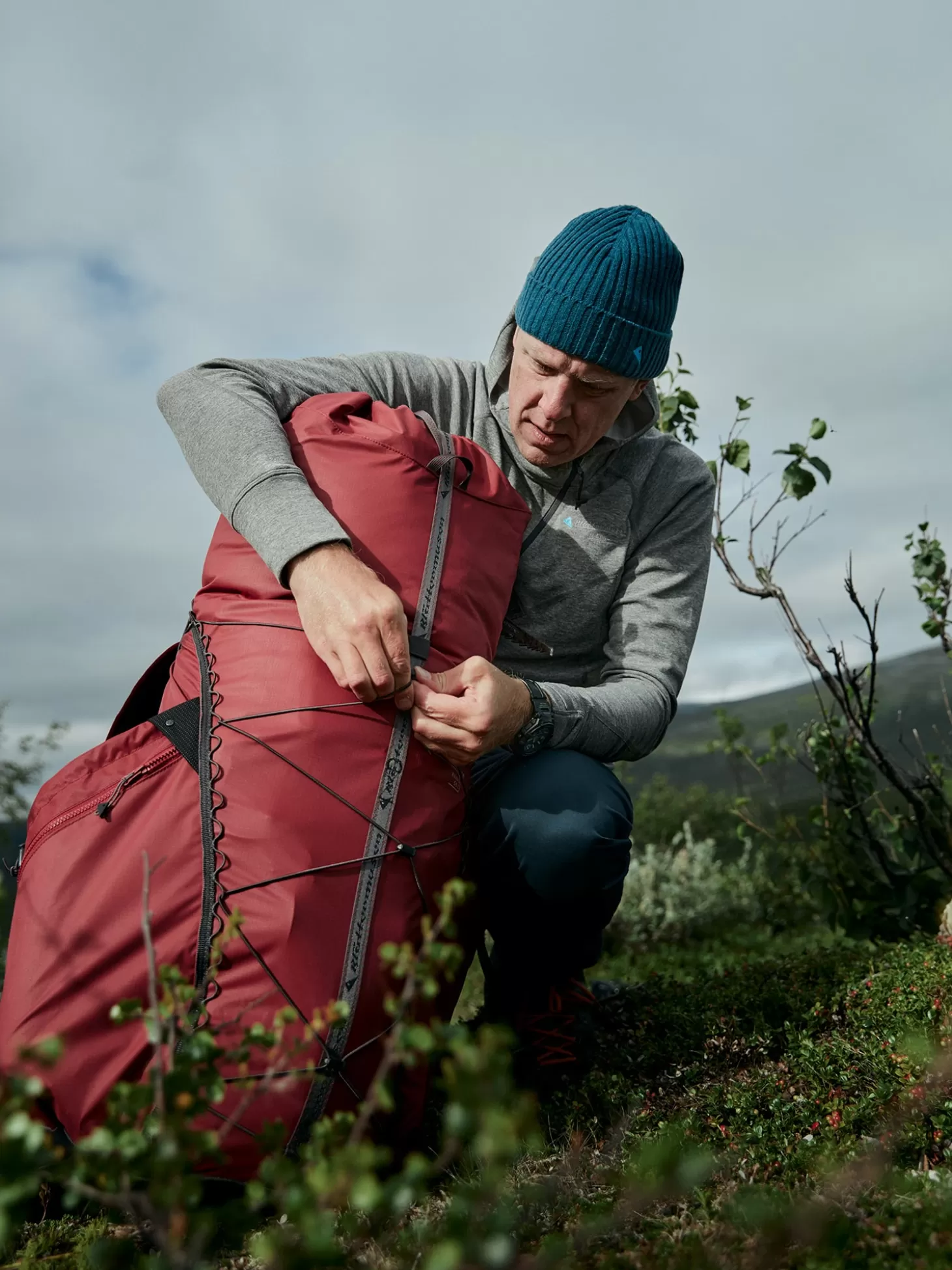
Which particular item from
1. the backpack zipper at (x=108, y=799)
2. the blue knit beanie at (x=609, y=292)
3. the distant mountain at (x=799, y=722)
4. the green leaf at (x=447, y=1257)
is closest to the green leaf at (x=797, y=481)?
the distant mountain at (x=799, y=722)

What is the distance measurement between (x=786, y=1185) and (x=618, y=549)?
1501 mm

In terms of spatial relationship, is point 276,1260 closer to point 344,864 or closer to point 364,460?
point 344,864

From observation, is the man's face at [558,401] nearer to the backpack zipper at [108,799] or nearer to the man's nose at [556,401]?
the man's nose at [556,401]

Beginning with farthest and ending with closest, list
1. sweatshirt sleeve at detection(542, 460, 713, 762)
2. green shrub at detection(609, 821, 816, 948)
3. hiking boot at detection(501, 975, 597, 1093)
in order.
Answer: green shrub at detection(609, 821, 816, 948)
hiking boot at detection(501, 975, 597, 1093)
sweatshirt sleeve at detection(542, 460, 713, 762)

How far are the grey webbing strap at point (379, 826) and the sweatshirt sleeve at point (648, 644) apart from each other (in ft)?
1.30

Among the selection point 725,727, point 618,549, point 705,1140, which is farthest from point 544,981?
point 725,727

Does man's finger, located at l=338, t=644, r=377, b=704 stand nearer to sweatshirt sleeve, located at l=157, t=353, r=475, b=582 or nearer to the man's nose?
sweatshirt sleeve, located at l=157, t=353, r=475, b=582

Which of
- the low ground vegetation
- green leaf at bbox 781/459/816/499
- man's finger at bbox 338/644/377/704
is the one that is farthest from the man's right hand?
green leaf at bbox 781/459/816/499

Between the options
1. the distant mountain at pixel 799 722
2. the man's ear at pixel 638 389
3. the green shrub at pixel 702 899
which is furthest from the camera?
the green shrub at pixel 702 899

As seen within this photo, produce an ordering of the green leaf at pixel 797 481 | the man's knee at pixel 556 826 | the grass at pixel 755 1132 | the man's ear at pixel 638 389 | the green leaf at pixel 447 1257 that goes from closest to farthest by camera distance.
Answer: the green leaf at pixel 447 1257, the grass at pixel 755 1132, the man's knee at pixel 556 826, the man's ear at pixel 638 389, the green leaf at pixel 797 481

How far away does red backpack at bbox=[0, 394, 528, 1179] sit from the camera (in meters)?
1.83

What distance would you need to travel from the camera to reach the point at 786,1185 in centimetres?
175

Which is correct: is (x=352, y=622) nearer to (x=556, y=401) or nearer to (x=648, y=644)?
(x=556, y=401)

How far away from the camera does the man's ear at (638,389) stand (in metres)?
2.65
